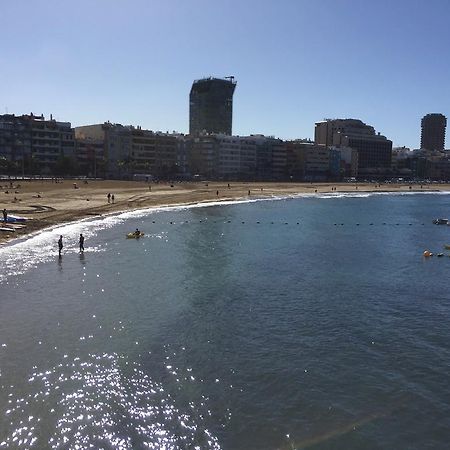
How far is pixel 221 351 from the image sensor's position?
2314cm

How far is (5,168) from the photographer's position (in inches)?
5650

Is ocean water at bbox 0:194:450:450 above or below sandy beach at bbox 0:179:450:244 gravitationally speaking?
below

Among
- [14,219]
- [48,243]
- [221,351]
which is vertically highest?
[14,219]

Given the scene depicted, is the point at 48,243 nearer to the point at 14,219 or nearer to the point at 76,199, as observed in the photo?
the point at 14,219

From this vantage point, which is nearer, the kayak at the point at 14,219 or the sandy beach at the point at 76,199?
the kayak at the point at 14,219

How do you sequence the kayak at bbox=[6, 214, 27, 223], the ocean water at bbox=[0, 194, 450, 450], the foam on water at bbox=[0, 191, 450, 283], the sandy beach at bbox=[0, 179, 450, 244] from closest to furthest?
the ocean water at bbox=[0, 194, 450, 450] < the foam on water at bbox=[0, 191, 450, 283] < the kayak at bbox=[6, 214, 27, 223] < the sandy beach at bbox=[0, 179, 450, 244]

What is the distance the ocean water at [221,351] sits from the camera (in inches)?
650

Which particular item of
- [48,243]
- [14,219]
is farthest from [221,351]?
[14,219]

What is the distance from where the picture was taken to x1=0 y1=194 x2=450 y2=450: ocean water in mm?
16500

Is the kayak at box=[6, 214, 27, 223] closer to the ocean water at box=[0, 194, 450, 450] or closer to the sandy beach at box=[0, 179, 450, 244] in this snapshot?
the sandy beach at box=[0, 179, 450, 244]

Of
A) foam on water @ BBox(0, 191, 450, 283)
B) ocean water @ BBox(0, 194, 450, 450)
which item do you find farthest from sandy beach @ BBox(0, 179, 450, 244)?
ocean water @ BBox(0, 194, 450, 450)

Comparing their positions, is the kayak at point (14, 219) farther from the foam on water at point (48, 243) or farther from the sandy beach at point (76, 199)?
the foam on water at point (48, 243)

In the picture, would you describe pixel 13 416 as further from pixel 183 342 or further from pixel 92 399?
pixel 183 342

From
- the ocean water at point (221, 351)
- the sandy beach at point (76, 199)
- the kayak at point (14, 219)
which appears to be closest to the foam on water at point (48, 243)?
the ocean water at point (221, 351)
